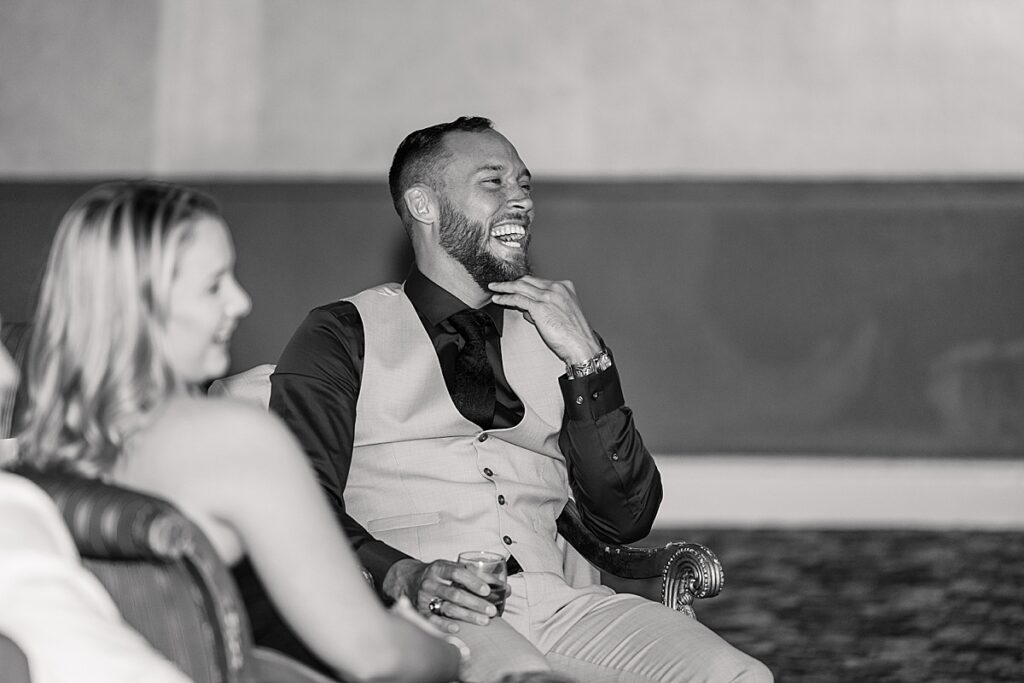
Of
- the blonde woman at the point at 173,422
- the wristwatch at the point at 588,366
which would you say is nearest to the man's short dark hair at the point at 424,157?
the wristwatch at the point at 588,366

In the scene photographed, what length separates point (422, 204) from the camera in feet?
9.00

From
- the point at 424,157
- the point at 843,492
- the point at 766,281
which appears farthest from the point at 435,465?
the point at 843,492

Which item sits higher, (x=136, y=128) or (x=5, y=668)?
(x=136, y=128)

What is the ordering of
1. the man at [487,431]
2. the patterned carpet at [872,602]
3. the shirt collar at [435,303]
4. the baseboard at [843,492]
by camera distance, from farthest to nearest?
1. the baseboard at [843,492]
2. the patterned carpet at [872,602]
3. the shirt collar at [435,303]
4. the man at [487,431]

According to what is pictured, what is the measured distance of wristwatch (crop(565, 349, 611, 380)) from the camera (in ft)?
8.17

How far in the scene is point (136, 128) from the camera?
5.70 metres

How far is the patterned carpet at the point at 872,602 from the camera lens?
11.7 feet

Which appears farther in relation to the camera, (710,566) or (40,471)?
(710,566)

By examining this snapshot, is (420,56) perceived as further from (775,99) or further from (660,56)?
(775,99)

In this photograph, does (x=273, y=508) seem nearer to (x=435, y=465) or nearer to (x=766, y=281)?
(x=435, y=465)

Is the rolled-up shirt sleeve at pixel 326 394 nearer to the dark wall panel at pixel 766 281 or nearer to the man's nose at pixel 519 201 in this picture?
the man's nose at pixel 519 201

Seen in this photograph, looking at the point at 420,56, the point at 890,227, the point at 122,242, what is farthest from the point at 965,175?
the point at 122,242

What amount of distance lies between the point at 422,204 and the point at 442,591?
3.07 ft

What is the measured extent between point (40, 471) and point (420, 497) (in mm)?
1062
